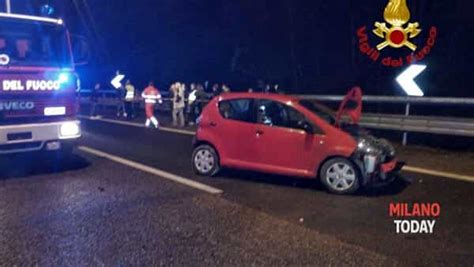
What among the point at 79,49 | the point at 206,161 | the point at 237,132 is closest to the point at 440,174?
the point at 237,132

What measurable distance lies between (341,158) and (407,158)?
3.44m

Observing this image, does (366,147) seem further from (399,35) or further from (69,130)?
(399,35)

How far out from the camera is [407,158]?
10.1m

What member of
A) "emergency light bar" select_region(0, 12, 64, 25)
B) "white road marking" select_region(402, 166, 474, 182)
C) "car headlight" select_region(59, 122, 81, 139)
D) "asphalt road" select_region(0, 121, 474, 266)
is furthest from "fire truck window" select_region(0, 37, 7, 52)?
"white road marking" select_region(402, 166, 474, 182)

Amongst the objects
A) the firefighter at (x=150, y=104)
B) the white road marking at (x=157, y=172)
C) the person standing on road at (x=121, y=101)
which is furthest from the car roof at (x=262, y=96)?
the person standing on road at (x=121, y=101)

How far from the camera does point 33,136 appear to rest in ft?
26.6

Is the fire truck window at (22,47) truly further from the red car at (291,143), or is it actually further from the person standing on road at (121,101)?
the person standing on road at (121,101)

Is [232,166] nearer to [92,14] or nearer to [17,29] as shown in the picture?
[17,29]

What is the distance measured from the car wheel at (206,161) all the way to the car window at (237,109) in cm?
65

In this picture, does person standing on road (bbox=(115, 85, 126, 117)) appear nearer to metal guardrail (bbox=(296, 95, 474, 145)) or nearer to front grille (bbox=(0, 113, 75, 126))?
metal guardrail (bbox=(296, 95, 474, 145))

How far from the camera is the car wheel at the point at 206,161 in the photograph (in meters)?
8.37

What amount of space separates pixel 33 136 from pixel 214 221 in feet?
12.8

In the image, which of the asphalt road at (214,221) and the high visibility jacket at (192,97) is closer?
the asphalt road at (214,221)

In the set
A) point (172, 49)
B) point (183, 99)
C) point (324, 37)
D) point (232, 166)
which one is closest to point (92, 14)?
point (172, 49)
